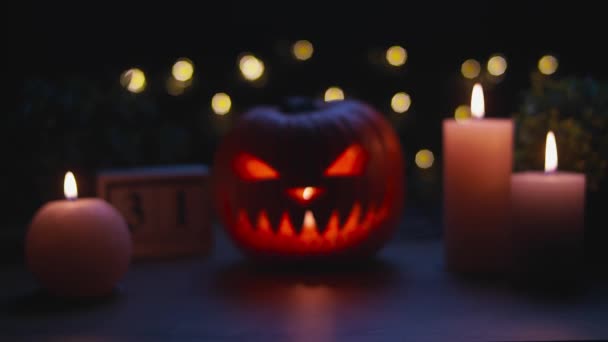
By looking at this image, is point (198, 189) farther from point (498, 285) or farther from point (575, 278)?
point (575, 278)

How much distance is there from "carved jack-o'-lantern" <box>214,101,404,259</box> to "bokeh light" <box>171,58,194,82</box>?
647 mm

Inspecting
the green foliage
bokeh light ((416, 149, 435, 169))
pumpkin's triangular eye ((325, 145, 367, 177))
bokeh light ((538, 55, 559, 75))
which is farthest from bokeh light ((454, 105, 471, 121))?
pumpkin's triangular eye ((325, 145, 367, 177))

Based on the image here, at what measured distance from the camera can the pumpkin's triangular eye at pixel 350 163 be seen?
150cm

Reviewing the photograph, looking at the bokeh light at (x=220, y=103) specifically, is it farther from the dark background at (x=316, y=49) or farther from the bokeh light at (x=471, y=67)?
the bokeh light at (x=471, y=67)

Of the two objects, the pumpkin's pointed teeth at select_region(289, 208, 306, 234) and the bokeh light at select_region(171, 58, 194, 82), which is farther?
the bokeh light at select_region(171, 58, 194, 82)

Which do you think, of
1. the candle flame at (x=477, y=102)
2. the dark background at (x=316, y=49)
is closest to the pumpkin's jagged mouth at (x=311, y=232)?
the candle flame at (x=477, y=102)

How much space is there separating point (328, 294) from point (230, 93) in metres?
1.04

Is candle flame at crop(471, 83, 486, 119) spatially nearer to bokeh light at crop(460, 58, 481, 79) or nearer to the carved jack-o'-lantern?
the carved jack-o'-lantern

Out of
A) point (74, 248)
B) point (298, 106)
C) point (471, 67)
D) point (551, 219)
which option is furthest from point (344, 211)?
point (471, 67)

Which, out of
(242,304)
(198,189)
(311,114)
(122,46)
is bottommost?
(242,304)

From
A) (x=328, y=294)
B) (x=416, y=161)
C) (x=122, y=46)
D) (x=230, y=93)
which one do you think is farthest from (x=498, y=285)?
(x=122, y=46)

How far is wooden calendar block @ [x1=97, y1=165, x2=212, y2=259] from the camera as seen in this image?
162 centimetres

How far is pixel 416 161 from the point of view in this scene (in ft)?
7.54

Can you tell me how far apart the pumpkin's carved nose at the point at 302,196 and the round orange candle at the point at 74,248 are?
35 cm
